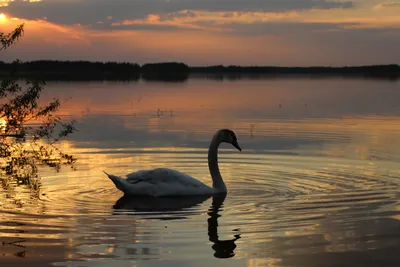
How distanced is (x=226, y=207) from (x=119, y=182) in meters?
2.35

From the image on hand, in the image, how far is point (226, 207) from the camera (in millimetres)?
13117

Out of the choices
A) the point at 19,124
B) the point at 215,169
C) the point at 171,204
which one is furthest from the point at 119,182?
the point at 19,124

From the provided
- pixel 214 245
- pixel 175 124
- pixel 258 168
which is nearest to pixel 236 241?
pixel 214 245

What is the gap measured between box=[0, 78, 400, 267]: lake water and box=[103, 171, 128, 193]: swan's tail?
24 cm

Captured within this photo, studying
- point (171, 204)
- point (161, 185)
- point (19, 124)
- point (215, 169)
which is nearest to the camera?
point (171, 204)

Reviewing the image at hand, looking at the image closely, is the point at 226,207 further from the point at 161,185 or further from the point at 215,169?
the point at 215,169

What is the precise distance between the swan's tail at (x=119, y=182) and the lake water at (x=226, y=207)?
241 millimetres

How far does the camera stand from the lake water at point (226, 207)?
31.0ft

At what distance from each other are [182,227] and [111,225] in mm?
1134

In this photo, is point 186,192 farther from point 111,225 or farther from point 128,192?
point 111,225

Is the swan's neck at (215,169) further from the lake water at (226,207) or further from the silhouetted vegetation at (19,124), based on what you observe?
the silhouetted vegetation at (19,124)

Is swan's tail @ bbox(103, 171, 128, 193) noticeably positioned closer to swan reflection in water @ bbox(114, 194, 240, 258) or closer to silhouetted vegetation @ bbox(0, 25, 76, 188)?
swan reflection in water @ bbox(114, 194, 240, 258)

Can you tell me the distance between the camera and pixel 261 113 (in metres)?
35.3

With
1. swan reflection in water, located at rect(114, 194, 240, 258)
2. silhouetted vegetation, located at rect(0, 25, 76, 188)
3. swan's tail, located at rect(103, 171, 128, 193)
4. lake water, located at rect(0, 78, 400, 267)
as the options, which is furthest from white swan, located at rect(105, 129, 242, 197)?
silhouetted vegetation, located at rect(0, 25, 76, 188)
